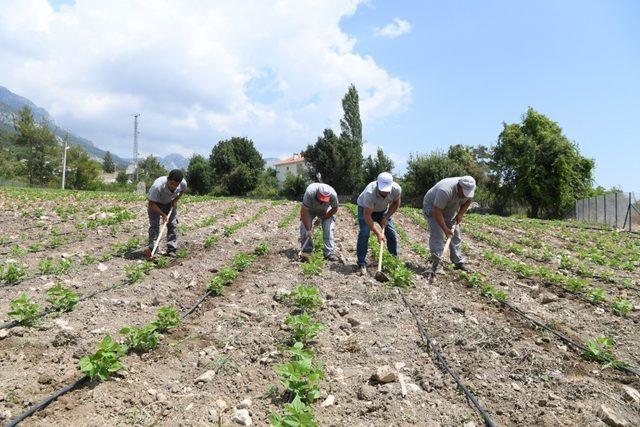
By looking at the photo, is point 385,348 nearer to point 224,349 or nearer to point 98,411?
point 224,349

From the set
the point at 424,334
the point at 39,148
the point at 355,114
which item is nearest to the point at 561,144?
the point at 355,114

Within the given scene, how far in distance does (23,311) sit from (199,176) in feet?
160

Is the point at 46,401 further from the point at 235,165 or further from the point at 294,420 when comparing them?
the point at 235,165

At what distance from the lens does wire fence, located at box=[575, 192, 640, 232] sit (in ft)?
73.7

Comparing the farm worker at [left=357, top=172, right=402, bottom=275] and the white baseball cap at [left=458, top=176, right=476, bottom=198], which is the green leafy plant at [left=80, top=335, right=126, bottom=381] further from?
the white baseball cap at [left=458, top=176, right=476, bottom=198]

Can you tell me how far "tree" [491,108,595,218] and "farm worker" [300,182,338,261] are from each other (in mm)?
33064

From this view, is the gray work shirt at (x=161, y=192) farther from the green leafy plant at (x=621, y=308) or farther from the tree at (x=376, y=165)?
the tree at (x=376, y=165)

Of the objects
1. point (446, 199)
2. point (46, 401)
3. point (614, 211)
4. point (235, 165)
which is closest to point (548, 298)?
point (446, 199)

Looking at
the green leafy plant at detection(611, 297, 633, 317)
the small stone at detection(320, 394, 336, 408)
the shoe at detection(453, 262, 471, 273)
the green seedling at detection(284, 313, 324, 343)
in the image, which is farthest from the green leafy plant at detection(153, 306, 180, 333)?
the green leafy plant at detection(611, 297, 633, 317)

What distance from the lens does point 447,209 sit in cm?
751

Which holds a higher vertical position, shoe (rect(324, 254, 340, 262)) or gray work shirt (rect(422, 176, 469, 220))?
gray work shirt (rect(422, 176, 469, 220))

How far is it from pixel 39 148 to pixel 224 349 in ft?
179

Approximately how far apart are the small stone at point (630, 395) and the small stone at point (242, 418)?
9.00ft

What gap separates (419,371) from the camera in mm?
3771
